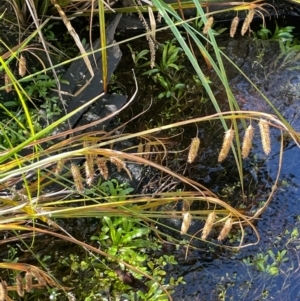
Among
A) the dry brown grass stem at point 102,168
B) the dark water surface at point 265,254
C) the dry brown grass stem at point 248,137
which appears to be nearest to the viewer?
the dry brown grass stem at point 248,137

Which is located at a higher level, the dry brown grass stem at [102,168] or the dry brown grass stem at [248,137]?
the dry brown grass stem at [248,137]

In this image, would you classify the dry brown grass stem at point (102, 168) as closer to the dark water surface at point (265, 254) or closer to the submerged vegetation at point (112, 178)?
the submerged vegetation at point (112, 178)

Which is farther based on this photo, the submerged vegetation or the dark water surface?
the dark water surface

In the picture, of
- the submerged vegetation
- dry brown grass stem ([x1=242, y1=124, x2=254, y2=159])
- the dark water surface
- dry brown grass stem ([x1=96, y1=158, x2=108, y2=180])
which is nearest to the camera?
dry brown grass stem ([x1=242, y1=124, x2=254, y2=159])

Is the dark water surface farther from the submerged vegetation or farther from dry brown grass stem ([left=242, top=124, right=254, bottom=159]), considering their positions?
dry brown grass stem ([left=242, top=124, right=254, bottom=159])

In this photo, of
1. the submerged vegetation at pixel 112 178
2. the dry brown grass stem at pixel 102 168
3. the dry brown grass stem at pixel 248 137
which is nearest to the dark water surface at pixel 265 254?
the submerged vegetation at pixel 112 178

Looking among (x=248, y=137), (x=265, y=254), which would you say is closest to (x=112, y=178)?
(x=265, y=254)

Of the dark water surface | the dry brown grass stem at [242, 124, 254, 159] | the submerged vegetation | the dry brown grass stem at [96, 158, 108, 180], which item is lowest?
the dark water surface

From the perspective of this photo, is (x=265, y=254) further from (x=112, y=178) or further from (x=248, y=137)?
(x=248, y=137)

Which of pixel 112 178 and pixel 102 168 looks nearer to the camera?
pixel 102 168

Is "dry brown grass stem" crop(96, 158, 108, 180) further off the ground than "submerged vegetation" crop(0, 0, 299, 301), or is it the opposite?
"dry brown grass stem" crop(96, 158, 108, 180)

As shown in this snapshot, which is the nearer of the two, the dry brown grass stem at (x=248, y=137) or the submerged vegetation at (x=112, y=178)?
the dry brown grass stem at (x=248, y=137)

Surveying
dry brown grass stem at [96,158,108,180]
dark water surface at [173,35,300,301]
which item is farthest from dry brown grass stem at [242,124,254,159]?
dark water surface at [173,35,300,301]
